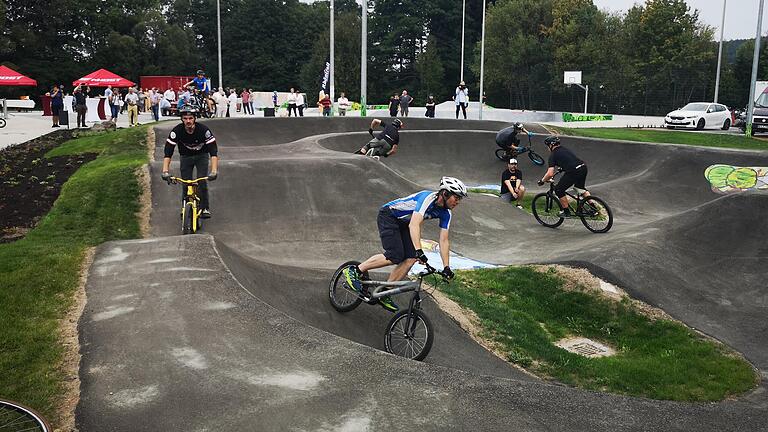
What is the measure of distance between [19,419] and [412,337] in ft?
13.3

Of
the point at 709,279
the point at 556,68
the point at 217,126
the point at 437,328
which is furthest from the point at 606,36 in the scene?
the point at 437,328

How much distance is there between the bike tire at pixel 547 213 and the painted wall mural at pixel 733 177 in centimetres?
638

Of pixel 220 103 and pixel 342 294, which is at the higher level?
pixel 220 103

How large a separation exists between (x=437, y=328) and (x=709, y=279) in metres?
5.90

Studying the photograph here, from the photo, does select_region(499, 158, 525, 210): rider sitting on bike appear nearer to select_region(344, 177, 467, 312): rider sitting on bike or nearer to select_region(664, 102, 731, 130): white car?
select_region(344, 177, 467, 312): rider sitting on bike

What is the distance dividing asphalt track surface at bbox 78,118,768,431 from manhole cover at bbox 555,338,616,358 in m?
1.44

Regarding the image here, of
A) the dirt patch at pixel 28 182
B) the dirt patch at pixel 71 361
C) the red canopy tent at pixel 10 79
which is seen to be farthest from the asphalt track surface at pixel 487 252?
the red canopy tent at pixel 10 79

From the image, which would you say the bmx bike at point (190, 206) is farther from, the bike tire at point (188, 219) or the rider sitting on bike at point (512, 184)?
the rider sitting on bike at point (512, 184)

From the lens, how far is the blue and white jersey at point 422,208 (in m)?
7.74

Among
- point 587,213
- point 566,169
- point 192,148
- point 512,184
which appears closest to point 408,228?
point 192,148

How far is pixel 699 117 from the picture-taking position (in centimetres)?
3831

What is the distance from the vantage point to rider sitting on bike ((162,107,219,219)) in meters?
10.9

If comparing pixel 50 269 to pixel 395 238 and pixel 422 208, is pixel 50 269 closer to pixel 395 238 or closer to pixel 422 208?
pixel 395 238

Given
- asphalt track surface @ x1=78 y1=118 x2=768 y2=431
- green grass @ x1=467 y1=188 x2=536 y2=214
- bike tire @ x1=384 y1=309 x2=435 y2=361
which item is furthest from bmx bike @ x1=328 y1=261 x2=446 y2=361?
green grass @ x1=467 y1=188 x2=536 y2=214
